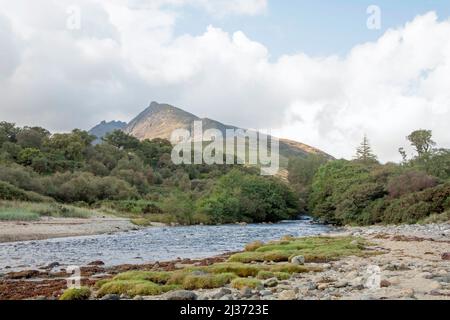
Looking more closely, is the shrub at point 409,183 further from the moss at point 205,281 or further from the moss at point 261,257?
the moss at point 205,281

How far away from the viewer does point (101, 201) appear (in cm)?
8944

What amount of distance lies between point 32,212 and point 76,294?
47695mm

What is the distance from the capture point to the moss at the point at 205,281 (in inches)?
634

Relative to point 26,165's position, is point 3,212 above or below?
below

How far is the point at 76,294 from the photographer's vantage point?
48.7ft

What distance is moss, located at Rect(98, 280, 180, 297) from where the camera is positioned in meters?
15.2

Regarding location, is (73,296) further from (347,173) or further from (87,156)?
(87,156)

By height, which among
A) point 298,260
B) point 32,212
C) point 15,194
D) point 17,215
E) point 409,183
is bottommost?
point 298,260

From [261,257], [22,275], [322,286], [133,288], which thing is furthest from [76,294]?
[261,257]

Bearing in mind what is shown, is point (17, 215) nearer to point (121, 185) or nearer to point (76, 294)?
point (76, 294)

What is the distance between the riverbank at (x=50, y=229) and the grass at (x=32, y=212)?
160 centimetres
